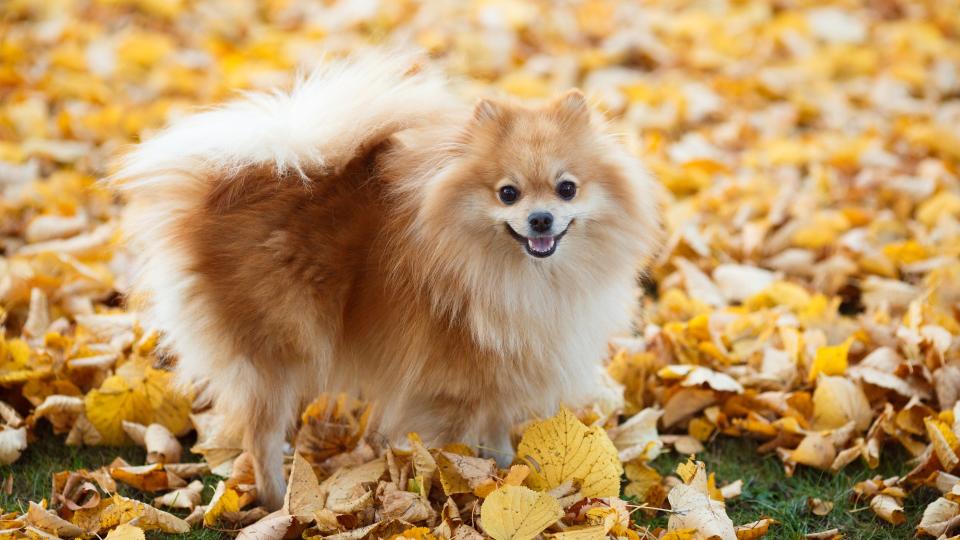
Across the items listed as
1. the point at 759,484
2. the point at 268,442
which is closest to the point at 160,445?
the point at 268,442

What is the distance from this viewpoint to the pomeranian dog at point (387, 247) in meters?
2.66

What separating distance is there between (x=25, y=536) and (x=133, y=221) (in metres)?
0.95

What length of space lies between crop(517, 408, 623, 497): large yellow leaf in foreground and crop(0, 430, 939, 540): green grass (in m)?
0.23

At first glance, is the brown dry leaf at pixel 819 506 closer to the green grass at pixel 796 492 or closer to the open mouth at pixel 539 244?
the green grass at pixel 796 492

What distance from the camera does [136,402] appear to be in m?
3.12

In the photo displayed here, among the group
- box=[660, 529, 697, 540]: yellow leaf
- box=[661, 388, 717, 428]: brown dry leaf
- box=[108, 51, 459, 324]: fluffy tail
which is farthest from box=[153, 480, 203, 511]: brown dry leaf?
box=[661, 388, 717, 428]: brown dry leaf

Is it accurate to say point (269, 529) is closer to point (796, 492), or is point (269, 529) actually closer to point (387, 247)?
point (387, 247)

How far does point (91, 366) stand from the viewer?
10.6 ft

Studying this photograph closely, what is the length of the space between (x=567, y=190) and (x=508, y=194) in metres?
0.17

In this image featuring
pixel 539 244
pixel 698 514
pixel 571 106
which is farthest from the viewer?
pixel 571 106

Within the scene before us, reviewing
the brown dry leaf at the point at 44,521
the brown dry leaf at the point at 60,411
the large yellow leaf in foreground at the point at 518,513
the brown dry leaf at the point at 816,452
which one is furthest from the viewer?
the brown dry leaf at the point at 60,411

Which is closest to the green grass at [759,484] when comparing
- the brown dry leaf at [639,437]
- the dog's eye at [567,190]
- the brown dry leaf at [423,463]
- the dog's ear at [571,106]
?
the brown dry leaf at [639,437]

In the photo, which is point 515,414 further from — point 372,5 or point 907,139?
point 372,5

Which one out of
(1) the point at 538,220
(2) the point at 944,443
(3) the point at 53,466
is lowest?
(3) the point at 53,466
